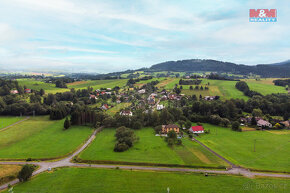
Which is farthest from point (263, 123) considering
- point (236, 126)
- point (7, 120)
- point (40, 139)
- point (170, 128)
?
point (7, 120)

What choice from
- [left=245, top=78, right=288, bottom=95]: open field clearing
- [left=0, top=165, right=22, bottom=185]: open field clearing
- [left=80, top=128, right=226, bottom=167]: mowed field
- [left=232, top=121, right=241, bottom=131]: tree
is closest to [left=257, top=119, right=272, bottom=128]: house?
[left=232, top=121, right=241, bottom=131]: tree

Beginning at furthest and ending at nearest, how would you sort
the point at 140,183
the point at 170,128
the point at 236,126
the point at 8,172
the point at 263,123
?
the point at 263,123 < the point at 236,126 < the point at 170,128 < the point at 8,172 < the point at 140,183

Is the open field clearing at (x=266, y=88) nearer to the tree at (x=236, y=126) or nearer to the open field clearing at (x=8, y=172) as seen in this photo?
the tree at (x=236, y=126)

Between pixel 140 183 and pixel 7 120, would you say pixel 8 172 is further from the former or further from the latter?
pixel 7 120

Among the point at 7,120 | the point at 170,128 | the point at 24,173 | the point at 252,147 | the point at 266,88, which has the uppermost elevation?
the point at 266,88

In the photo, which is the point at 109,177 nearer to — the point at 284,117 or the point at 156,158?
the point at 156,158

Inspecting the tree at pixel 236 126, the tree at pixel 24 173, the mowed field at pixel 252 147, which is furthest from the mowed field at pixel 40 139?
the tree at pixel 236 126
